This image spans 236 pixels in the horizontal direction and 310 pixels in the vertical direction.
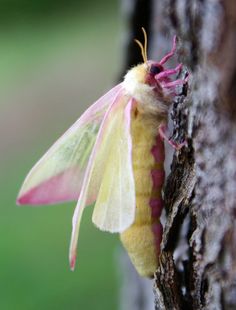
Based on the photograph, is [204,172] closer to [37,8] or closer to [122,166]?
[122,166]

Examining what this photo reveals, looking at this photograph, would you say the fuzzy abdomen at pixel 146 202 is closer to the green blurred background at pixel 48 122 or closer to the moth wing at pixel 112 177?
the moth wing at pixel 112 177

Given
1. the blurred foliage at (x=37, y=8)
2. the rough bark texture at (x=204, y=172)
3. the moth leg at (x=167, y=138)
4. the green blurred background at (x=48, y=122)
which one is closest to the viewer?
the rough bark texture at (x=204, y=172)

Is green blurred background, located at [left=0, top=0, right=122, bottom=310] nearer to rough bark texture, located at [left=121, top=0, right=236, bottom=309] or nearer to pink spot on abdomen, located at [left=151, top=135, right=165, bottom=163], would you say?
pink spot on abdomen, located at [left=151, top=135, right=165, bottom=163]

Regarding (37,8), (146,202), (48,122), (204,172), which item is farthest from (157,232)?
(37,8)

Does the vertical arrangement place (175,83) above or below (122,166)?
above

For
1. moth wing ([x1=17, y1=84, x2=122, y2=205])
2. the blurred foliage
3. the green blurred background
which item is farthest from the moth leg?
the blurred foliage

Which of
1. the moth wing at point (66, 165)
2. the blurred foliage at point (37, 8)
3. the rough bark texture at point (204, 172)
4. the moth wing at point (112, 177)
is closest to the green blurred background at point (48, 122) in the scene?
the blurred foliage at point (37, 8)
